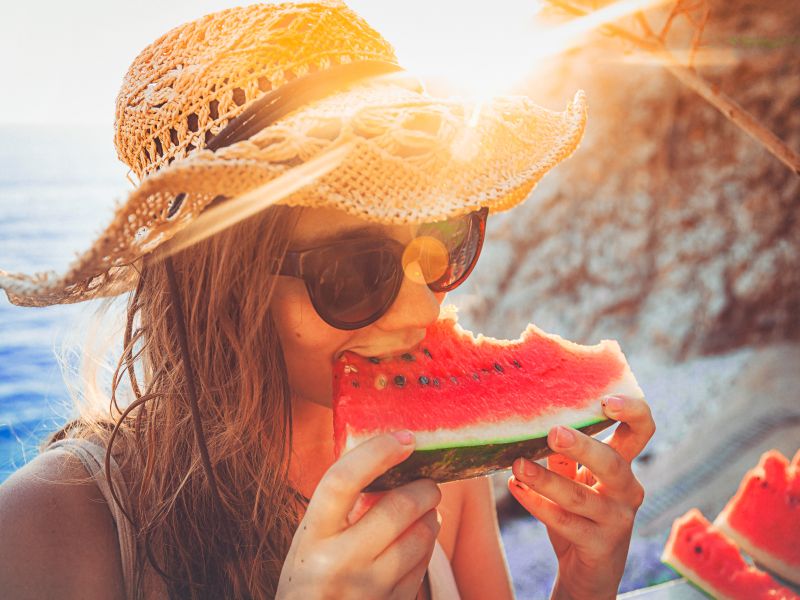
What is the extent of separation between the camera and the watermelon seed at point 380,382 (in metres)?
1.71

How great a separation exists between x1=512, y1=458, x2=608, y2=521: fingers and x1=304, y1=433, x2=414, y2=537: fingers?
0.38 metres

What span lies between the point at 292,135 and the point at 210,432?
0.97m

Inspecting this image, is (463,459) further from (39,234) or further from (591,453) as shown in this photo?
(39,234)

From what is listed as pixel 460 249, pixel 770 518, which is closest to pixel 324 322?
pixel 460 249

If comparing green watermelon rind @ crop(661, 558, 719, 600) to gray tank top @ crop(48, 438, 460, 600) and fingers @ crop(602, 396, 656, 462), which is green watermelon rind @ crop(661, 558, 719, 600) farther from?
gray tank top @ crop(48, 438, 460, 600)

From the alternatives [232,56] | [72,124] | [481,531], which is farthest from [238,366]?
[72,124]

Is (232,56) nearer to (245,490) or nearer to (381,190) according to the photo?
(381,190)

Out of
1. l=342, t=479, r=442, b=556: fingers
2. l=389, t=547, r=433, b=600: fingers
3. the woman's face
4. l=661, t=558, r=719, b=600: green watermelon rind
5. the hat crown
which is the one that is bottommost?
l=661, t=558, r=719, b=600: green watermelon rind

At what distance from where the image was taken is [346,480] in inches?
51.8

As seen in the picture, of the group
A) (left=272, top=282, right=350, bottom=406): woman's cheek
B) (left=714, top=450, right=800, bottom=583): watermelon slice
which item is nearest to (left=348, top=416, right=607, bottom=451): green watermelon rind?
(left=272, top=282, right=350, bottom=406): woman's cheek

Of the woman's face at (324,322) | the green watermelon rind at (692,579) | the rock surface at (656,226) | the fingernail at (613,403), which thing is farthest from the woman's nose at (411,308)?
the rock surface at (656,226)

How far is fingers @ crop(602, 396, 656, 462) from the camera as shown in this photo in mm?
1689

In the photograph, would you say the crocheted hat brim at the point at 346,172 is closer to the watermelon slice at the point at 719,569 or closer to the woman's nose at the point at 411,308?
the woman's nose at the point at 411,308

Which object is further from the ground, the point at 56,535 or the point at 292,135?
the point at 292,135
